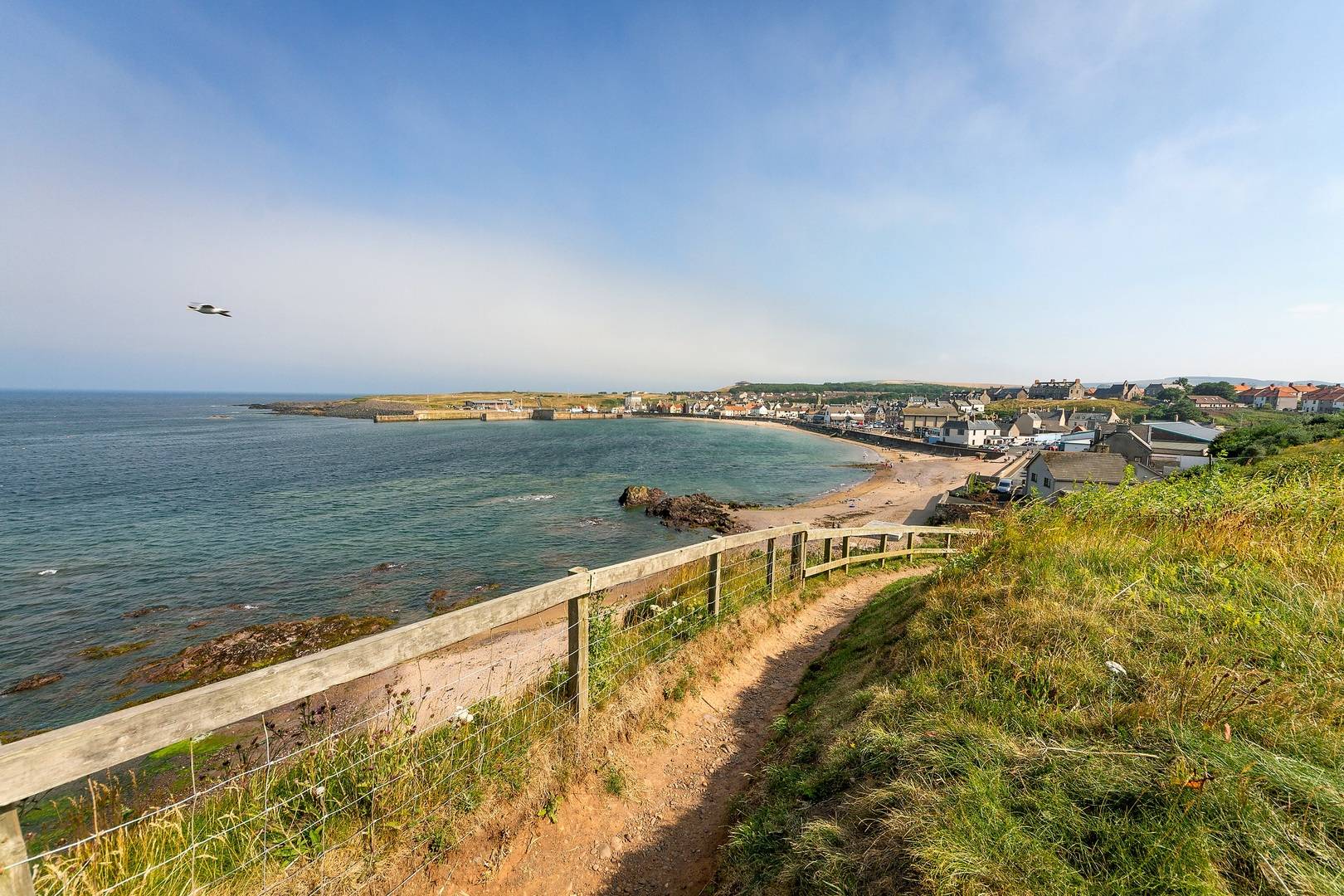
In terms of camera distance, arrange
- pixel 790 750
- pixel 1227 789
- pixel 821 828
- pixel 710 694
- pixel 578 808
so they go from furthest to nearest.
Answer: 1. pixel 710 694
2. pixel 790 750
3. pixel 578 808
4. pixel 821 828
5. pixel 1227 789

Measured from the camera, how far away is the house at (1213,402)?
4295 inches

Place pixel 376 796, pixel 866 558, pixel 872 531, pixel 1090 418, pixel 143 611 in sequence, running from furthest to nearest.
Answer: pixel 1090 418 → pixel 143 611 → pixel 872 531 → pixel 866 558 → pixel 376 796

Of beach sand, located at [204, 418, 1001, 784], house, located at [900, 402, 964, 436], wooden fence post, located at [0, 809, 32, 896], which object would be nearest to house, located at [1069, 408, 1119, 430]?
house, located at [900, 402, 964, 436]

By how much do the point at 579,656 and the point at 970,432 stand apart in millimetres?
93825

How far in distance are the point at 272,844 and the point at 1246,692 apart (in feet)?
20.7

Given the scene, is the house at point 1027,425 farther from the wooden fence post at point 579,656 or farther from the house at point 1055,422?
the wooden fence post at point 579,656

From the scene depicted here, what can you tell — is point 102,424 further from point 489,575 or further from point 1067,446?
point 1067,446

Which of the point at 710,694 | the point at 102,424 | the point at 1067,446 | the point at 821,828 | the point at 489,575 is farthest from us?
the point at 102,424

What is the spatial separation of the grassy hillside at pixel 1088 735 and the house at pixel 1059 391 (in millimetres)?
173381

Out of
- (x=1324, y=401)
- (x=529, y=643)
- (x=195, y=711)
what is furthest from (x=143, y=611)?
(x=1324, y=401)

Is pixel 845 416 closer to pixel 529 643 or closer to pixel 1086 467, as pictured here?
pixel 1086 467

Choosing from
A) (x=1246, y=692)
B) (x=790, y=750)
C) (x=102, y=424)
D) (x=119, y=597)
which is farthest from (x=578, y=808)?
(x=102, y=424)

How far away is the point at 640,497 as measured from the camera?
42094mm

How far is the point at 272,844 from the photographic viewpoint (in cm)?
338
